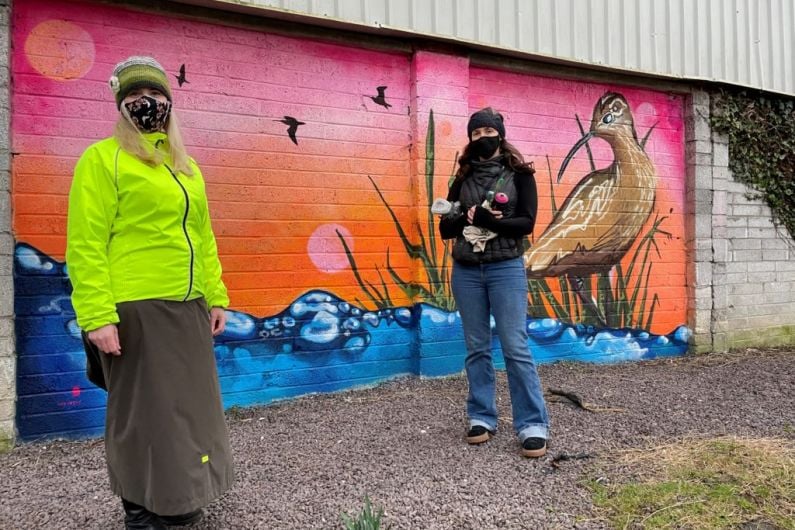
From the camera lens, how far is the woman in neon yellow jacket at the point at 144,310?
2.10 meters

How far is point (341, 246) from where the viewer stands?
4.75 metres

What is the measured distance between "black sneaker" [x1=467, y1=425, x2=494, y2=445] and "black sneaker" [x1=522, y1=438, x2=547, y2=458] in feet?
0.89

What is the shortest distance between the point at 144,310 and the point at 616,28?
524 centimetres

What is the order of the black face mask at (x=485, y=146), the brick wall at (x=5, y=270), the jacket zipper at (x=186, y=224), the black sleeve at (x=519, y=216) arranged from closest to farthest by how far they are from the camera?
the jacket zipper at (x=186, y=224) → the black sleeve at (x=519, y=216) → the black face mask at (x=485, y=146) → the brick wall at (x=5, y=270)

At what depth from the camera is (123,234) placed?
216 cm

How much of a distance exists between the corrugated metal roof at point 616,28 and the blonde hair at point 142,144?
2.20 meters

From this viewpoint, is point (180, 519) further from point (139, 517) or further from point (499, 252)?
point (499, 252)

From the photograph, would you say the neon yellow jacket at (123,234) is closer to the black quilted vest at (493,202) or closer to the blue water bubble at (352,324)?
the black quilted vest at (493,202)

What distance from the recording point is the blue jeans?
3.23 metres

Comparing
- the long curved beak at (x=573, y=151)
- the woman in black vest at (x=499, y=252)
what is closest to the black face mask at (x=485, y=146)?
the woman in black vest at (x=499, y=252)

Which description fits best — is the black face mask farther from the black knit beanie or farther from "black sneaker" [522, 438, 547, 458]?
"black sneaker" [522, 438, 547, 458]

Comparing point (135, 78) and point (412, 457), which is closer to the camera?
point (135, 78)

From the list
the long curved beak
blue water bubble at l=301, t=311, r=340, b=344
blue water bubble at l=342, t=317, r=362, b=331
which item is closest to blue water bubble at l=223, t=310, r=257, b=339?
blue water bubble at l=301, t=311, r=340, b=344

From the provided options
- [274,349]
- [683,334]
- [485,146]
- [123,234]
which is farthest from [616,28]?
[123,234]
